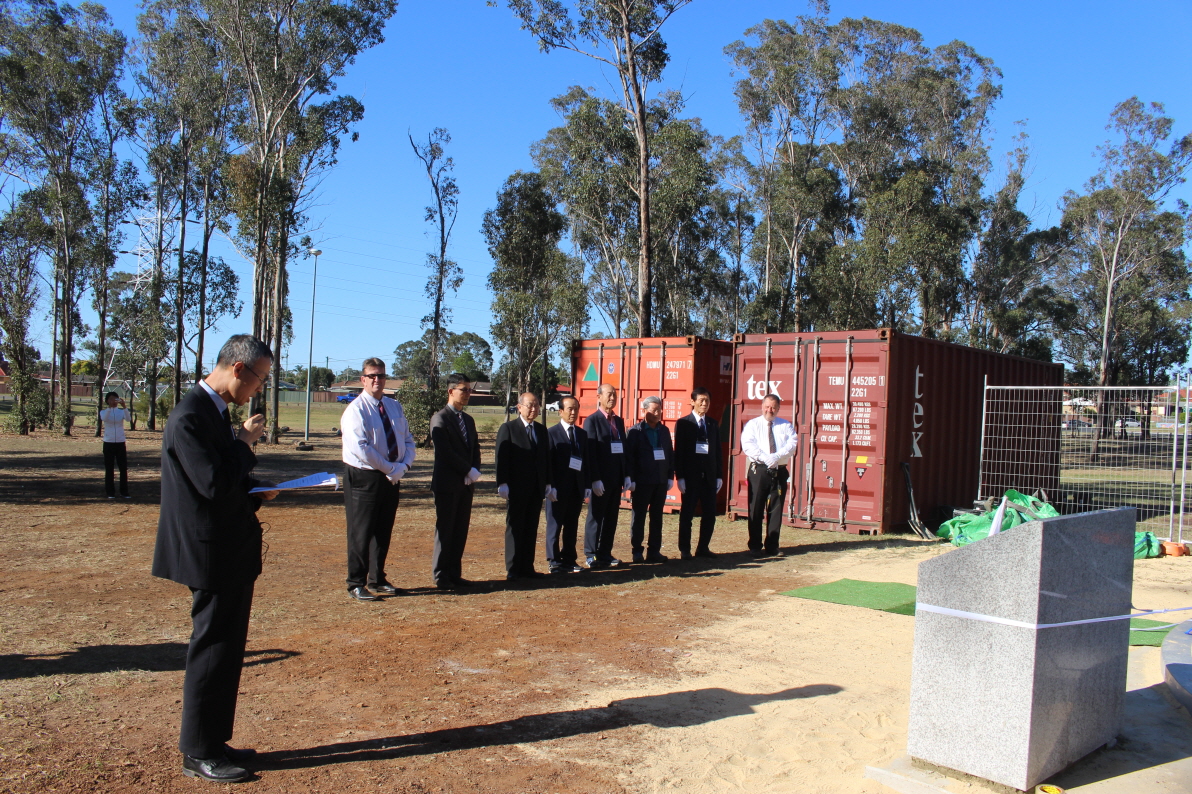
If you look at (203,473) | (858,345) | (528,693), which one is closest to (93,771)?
(203,473)

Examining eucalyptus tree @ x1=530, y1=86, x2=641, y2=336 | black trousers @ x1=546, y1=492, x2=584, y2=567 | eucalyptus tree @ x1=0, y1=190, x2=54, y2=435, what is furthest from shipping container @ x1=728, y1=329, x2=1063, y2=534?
eucalyptus tree @ x1=0, y1=190, x2=54, y2=435

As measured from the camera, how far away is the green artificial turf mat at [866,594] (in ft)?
23.7

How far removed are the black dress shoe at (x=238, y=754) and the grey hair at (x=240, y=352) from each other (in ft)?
5.46

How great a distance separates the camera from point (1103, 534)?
3793 mm

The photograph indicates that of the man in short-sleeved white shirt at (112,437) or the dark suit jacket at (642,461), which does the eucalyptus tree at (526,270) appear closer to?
the man in short-sleeved white shirt at (112,437)

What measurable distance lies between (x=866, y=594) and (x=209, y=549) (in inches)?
239

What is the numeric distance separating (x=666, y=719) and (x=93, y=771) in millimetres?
2655

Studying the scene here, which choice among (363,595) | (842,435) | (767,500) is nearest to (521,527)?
(363,595)

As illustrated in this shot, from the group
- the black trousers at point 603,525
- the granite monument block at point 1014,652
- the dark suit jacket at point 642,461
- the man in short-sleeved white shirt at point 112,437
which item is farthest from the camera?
the man in short-sleeved white shirt at point 112,437

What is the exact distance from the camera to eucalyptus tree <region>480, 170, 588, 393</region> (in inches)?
1401

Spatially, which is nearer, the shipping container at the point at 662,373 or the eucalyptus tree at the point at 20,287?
the shipping container at the point at 662,373

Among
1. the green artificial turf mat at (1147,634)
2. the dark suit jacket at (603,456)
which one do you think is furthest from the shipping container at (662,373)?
the green artificial turf mat at (1147,634)

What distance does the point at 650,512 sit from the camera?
919 cm

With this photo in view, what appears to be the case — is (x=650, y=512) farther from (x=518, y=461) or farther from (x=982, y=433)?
(x=982, y=433)
